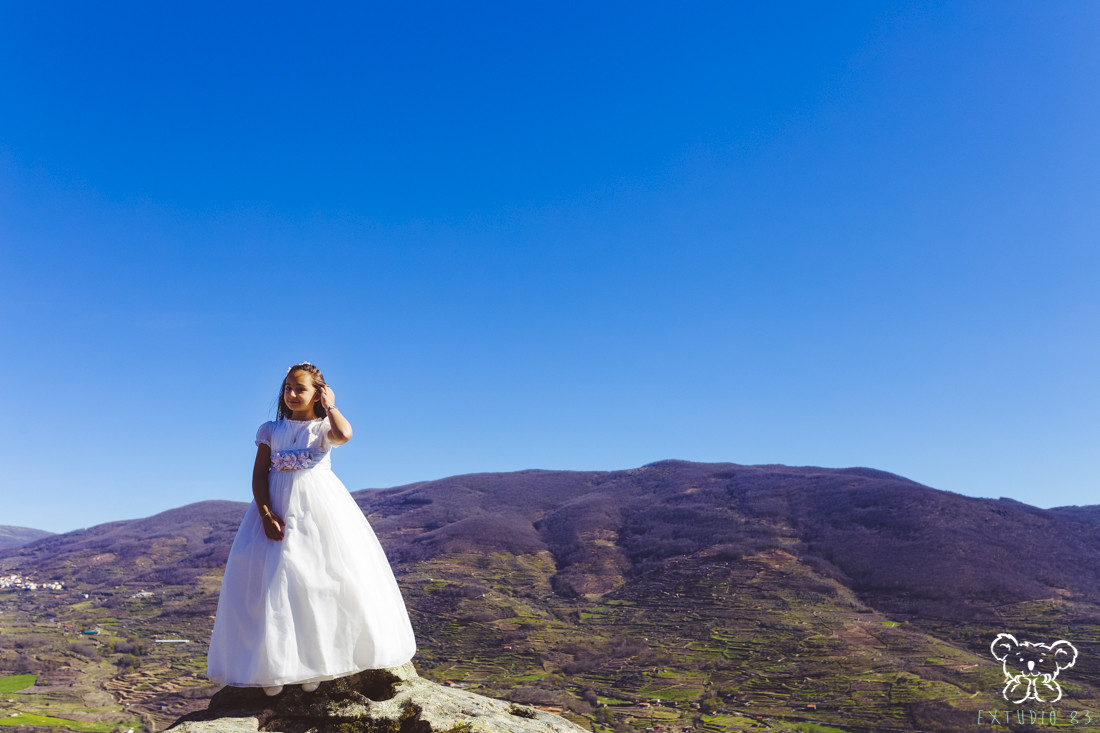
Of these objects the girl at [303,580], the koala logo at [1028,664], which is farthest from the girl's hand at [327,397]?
the koala logo at [1028,664]

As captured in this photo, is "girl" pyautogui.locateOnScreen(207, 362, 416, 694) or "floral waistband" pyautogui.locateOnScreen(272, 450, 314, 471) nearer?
"girl" pyautogui.locateOnScreen(207, 362, 416, 694)

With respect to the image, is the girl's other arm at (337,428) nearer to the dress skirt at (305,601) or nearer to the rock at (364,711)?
the dress skirt at (305,601)

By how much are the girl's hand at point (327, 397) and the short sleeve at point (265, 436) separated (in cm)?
54

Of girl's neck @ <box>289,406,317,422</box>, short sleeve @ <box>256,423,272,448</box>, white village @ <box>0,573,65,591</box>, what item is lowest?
white village @ <box>0,573,65,591</box>

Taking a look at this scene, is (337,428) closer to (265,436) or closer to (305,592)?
(265,436)

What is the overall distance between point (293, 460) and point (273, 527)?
62 centimetres

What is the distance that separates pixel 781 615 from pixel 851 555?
25.0 metres

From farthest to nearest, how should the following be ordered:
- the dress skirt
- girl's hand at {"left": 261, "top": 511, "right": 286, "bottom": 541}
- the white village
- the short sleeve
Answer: the white village
the short sleeve
girl's hand at {"left": 261, "top": 511, "right": 286, "bottom": 541}
the dress skirt

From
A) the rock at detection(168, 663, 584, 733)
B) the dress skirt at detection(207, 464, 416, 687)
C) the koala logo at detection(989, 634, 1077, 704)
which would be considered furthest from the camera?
the koala logo at detection(989, 634, 1077, 704)

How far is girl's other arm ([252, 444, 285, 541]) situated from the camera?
19.0 ft

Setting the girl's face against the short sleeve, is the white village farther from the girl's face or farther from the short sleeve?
the girl's face

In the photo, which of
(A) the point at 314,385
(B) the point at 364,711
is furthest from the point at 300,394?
(B) the point at 364,711

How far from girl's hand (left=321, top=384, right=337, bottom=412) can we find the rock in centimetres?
245

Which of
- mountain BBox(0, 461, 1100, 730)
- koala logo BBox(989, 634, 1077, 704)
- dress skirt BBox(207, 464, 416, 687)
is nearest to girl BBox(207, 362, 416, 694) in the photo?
dress skirt BBox(207, 464, 416, 687)
